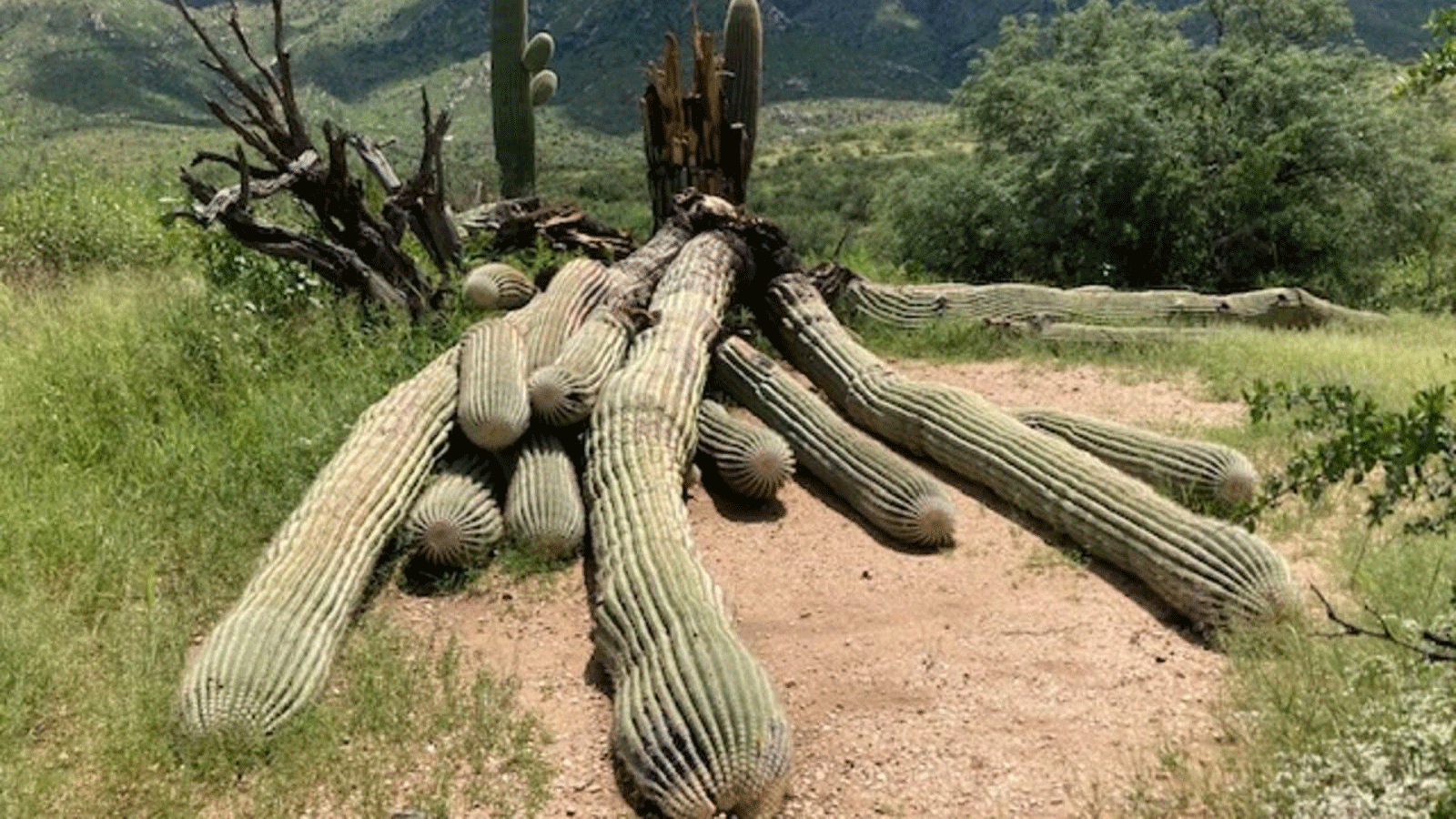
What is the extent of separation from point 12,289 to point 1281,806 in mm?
9387

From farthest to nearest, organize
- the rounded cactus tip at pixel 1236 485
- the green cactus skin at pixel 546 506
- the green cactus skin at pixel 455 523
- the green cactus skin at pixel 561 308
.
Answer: the green cactus skin at pixel 561 308
the rounded cactus tip at pixel 1236 485
the green cactus skin at pixel 546 506
the green cactus skin at pixel 455 523

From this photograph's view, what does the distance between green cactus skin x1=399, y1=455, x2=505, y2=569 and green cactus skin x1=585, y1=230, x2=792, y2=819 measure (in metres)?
0.52

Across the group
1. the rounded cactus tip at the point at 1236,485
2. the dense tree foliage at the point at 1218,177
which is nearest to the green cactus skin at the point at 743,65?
the dense tree foliage at the point at 1218,177

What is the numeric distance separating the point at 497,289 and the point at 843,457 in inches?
115

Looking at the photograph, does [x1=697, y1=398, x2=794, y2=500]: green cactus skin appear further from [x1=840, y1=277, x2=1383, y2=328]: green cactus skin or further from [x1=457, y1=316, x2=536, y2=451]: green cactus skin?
[x1=840, y1=277, x2=1383, y2=328]: green cactus skin

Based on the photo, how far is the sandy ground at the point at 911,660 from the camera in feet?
13.5

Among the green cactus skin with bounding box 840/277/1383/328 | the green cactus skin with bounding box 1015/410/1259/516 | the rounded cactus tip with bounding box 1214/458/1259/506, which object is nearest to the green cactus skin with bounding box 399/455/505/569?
the green cactus skin with bounding box 1015/410/1259/516

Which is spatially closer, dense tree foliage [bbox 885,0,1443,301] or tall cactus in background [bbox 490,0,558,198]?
tall cactus in background [bbox 490,0,558,198]

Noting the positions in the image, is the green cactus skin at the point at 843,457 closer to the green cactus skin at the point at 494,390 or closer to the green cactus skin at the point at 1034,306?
the green cactus skin at the point at 494,390

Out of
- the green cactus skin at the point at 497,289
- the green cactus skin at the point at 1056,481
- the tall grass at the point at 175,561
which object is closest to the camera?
the tall grass at the point at 175,561

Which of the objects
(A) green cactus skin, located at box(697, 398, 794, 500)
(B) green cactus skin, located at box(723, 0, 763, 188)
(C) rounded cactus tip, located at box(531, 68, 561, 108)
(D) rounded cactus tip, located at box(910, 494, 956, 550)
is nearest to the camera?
(D) rounded cactus tip, located at box(910, 494, 956, 550)

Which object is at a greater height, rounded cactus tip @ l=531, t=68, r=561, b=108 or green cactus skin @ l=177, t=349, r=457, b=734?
rounded cactus tip @ l=531, t=68, r=561, b=108

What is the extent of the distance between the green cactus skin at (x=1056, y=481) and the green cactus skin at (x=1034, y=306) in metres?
1.41

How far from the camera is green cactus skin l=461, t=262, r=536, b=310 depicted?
807 centimetres
